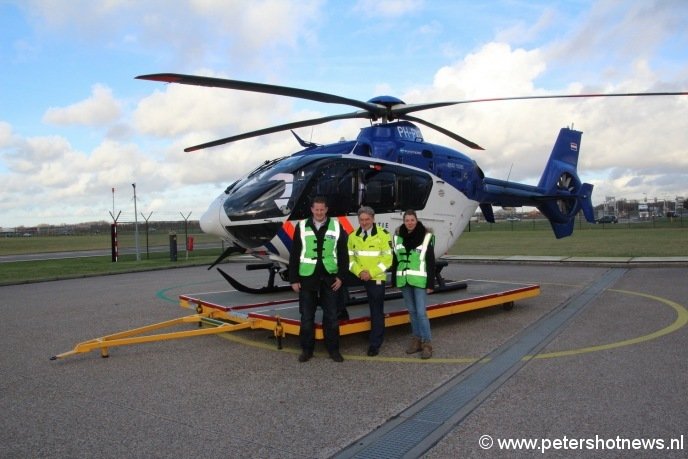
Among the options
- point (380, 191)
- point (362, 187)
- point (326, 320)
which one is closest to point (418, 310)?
point (326, 320)

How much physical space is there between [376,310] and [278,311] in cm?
163

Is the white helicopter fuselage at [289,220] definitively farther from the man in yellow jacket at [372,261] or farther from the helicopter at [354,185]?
the man in yellow jacket at [372,261]

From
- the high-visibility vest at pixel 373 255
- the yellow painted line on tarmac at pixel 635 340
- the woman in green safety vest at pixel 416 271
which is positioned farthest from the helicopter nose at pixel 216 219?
the yellow painted line on tarmac at pixel 635 340

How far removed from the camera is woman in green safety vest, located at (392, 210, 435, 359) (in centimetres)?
597

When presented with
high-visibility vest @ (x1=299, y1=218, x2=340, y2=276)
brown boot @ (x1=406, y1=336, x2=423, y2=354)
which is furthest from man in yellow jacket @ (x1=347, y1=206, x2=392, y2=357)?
brown boot @ (x1=406, y1=336, x2=423, y2=354)

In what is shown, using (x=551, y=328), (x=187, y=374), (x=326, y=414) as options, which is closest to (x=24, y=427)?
(x=187, y=374)

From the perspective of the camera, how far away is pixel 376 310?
614 centimetres

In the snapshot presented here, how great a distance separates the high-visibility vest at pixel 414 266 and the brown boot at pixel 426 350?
26.8 inches

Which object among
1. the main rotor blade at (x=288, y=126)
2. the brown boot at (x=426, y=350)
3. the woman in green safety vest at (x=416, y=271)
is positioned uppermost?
the main rotor blade at (x=288, y=126)

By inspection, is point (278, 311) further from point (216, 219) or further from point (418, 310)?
point (418, 310)

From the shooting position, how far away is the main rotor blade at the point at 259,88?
20.3 feet

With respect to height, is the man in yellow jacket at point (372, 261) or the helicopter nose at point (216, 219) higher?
the helicopter nose at point (216, 219)

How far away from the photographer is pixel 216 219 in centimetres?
742

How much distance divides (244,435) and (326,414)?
73 centimetres
